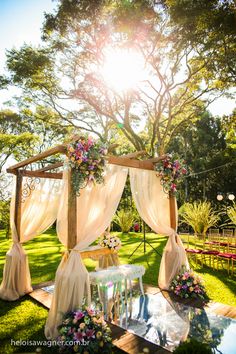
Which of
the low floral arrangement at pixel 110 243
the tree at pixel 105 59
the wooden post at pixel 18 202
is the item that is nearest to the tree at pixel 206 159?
the tree at pixel 105 59

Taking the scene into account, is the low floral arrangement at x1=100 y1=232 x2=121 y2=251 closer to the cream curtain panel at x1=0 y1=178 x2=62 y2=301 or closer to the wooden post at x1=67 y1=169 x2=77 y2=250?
the cream curtain panel at x1=0 y1=178 x2=62 y2=301

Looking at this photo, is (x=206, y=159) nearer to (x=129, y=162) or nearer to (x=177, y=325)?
(x=129, y=162)

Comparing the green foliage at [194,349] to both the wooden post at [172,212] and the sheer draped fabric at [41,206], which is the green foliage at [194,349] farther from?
the sheer draped fabric at [41,206]

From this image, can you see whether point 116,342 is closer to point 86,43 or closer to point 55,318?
point 55,318

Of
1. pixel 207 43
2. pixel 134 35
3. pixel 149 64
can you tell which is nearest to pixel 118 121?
pixel 149 64

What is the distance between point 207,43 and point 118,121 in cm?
512

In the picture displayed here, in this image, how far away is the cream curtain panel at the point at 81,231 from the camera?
3.88 m

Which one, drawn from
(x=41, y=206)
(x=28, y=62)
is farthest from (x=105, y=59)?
(x=41, y=206)

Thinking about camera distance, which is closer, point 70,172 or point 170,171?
point 70,172

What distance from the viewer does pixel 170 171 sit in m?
5.62

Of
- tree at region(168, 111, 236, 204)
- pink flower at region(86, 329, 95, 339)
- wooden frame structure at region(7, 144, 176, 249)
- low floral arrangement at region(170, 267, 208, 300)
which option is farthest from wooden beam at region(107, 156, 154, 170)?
tree at region(168, 111, 236, 204)

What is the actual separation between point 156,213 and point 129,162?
134 cm

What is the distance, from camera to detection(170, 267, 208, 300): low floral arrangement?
5.19 m

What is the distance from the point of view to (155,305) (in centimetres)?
487
